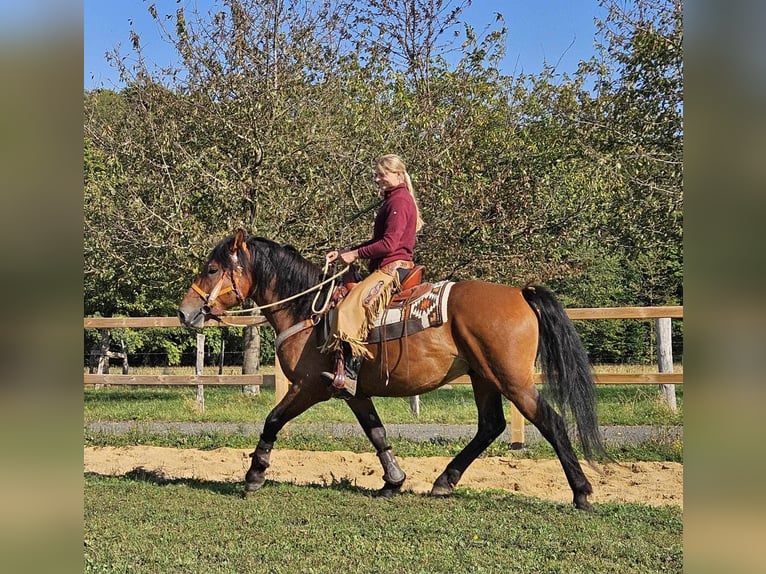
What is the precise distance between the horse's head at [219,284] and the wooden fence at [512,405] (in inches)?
47.7

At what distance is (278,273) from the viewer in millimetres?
6508

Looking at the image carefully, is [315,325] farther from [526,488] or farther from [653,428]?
[653,428]

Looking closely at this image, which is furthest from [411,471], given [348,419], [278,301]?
[348,419]

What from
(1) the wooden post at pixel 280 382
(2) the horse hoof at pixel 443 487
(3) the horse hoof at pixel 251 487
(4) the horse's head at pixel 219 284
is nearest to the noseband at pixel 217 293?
(4) the horse's head at pixel 219 284

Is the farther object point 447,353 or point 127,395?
point 127,395

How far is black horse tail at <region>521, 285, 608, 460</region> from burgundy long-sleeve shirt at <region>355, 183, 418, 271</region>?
3.67 feet

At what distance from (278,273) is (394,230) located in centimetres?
122


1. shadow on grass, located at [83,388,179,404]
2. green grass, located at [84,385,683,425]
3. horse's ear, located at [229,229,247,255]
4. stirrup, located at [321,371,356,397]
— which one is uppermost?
horse's ear, located at [229,229,247,255]

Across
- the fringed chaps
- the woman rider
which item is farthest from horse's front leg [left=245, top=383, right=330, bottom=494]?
the fringed chaps

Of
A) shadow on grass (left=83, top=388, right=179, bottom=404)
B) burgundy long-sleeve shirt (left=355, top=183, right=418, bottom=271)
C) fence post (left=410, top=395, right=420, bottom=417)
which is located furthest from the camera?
shadow on grass (left=83, top=388, right=179, bottom=404)

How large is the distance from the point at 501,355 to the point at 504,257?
6781 millimetres

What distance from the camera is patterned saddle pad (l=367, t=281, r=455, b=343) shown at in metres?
5.87

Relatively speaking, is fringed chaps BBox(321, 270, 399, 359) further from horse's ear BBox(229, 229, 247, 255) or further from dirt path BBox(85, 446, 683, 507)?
dirt path BBox(85, 446, 683, 507)

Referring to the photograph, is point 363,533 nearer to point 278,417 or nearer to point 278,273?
point 278,417
